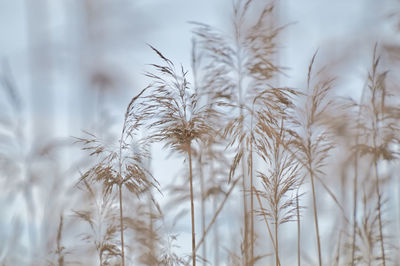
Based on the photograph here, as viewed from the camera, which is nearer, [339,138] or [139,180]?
[139,180]

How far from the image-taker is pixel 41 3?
7.52 feet

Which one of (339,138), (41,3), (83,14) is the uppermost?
Result: (41,3)

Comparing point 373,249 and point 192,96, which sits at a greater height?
point 192,96

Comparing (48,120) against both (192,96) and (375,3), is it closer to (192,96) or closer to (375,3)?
(192,96)

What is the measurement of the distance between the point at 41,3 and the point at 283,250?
6.68ft

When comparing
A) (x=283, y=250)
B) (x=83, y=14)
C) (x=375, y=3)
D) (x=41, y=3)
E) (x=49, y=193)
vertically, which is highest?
(x=375, y=3)

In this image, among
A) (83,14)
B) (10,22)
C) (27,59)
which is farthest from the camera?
(10,22)

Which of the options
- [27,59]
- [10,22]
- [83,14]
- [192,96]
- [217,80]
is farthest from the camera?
[10,22]

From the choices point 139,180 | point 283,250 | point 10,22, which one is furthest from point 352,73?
point 10,22

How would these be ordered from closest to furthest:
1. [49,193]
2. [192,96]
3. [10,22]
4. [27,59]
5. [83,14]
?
[192,96] → [83,14] → [27,59] → [49,193] → [10,22]

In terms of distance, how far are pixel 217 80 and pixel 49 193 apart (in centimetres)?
117

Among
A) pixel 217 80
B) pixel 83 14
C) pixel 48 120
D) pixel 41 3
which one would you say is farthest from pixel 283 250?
pixel 41 3

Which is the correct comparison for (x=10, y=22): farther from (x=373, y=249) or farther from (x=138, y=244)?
(x=373, y=249)

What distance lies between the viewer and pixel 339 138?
2557 mm
